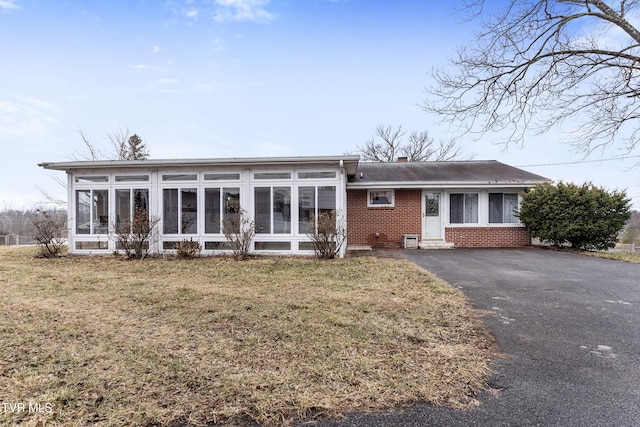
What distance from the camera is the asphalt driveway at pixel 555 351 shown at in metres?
1.93

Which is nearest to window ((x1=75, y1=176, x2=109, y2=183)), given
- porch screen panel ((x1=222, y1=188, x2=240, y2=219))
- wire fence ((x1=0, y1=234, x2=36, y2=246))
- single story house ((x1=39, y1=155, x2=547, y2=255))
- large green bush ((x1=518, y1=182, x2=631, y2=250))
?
single story house ((x1=39, y1=155, x2=547, y2=255))

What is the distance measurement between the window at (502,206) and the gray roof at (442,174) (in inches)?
25.6

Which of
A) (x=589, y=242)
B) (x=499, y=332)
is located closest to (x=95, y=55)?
(x=499, y=332)

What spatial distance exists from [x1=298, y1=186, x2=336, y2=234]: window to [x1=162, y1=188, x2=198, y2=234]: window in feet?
10.3

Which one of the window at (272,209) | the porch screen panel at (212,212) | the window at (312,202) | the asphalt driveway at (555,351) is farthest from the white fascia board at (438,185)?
the asphalt driveway at (555,351)

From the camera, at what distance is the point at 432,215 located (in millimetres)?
11727

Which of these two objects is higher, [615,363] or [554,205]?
[554,205]

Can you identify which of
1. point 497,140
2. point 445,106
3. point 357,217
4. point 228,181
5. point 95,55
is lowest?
point 357,217

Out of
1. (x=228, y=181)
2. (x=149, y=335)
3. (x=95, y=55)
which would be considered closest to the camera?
(x=149, y=335)

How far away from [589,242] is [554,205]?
167 cm

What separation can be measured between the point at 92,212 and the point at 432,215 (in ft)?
37.4

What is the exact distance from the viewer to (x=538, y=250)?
10.3 m

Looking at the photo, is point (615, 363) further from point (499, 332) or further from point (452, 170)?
point (452, 170)

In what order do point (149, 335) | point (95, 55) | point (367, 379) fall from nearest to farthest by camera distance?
point (367, 379), point (149, 335), point (95, 55)
